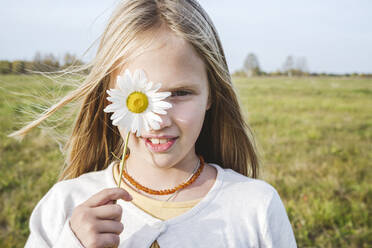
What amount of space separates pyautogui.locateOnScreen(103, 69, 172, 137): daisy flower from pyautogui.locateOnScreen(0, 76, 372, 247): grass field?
109 cm

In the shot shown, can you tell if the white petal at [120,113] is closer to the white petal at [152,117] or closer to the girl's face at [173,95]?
the white petal at [152,117]

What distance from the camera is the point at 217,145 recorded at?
2.58 metres

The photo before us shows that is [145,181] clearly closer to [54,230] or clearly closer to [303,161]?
[54,230]

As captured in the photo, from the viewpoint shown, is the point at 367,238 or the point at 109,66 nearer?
the point at 109,66

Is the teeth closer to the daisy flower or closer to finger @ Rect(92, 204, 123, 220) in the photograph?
the daisy flower

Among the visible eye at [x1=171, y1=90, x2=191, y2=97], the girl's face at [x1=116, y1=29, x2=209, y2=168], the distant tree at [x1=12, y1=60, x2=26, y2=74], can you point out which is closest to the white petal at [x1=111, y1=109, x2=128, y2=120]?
the girl's face at [x1=116, y1=29, x2=209, y2=168]

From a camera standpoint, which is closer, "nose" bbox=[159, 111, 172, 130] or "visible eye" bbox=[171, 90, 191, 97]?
"nose" bbox=[159, 111, 172, 130]

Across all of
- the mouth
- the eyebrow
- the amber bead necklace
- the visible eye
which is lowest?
the amber bead necklace

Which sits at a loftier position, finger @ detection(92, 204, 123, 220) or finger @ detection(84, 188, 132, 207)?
finger @ detection(84, 188, 132, 207)

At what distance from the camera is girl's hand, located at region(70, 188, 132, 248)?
62.0 inches

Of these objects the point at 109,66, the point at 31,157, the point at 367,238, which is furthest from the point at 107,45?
the point at 31,157

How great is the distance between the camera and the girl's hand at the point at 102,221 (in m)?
1.57

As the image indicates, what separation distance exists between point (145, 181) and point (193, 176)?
281 mm

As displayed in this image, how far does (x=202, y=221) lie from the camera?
6.13 ft
